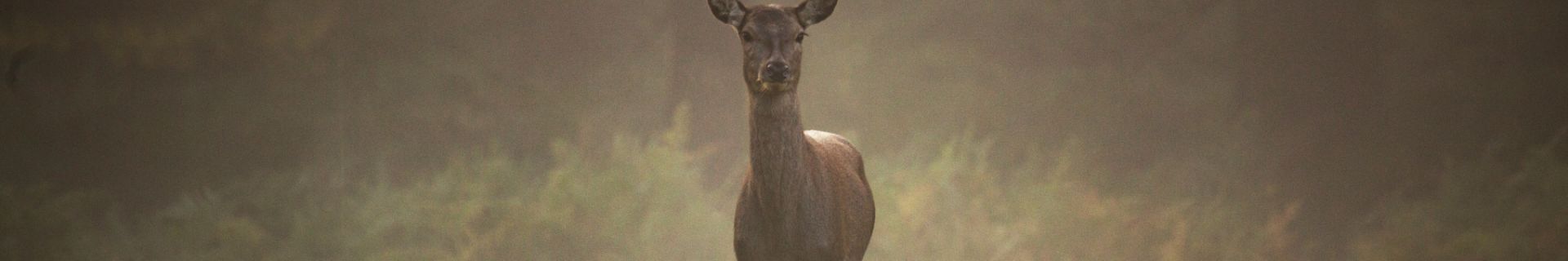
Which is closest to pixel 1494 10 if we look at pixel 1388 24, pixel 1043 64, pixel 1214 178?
pixel 1388 24

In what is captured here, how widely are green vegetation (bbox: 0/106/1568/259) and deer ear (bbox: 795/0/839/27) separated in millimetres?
3967

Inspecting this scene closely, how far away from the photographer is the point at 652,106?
32.2ft

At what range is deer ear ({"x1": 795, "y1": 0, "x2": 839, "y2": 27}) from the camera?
5875mm

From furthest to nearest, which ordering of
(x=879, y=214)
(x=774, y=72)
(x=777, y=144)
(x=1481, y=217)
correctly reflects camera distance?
(x=1481, y=217) < (x=879, y=214) < (x=777, y=144) < (x=774, y=72)

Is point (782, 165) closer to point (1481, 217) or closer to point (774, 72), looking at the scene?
point (774, 72)

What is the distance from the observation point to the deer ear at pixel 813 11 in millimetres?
5875

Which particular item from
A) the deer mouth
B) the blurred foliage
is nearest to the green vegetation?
the blurred foliage

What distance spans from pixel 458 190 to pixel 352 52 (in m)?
0.96

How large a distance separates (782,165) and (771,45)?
0.42 m

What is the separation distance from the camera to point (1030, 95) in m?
10.1

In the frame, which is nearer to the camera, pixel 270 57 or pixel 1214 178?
pixel 270 57

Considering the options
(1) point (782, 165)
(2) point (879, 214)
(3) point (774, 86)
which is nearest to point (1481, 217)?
(2) point (879, 214)

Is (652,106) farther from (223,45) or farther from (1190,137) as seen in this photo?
(1190,137)

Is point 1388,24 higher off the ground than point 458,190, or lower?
higher
